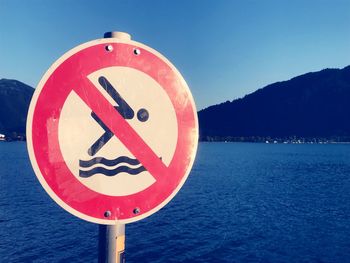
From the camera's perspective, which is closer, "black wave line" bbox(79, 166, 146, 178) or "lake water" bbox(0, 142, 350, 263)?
"black wave line" bbox(79, 166, 146, 178)

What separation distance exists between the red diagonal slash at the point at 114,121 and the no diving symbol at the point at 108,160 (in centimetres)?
2

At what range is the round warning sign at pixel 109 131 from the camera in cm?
129

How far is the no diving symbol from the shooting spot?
1.33m

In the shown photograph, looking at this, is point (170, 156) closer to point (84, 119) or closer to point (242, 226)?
point (84, 119)

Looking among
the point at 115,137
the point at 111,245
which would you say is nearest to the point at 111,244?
the point at 111,245

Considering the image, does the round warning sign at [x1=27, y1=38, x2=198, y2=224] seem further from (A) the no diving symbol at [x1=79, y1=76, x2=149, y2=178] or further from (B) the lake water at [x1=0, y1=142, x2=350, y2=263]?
(B) the lake water at [x1=0, y1=142, x2=350, y2=263]

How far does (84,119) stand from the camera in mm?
1321

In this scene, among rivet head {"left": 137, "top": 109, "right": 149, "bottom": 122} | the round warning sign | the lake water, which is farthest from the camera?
the lake water

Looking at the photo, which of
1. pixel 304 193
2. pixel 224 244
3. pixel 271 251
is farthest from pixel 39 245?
pixel 304 193

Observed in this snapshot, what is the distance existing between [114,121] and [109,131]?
5 cm

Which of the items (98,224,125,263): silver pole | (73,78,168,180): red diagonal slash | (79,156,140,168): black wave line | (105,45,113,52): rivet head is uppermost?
(105,45,113,52): rivet head

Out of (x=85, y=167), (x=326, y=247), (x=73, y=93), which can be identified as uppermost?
(x=73, y=93)

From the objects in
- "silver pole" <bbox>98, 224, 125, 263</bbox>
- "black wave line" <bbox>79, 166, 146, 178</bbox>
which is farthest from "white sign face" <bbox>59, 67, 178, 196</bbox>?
"silver pole" <bbox>98, 224, 125, 263</bbox>

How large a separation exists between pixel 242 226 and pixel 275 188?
33312 mm
